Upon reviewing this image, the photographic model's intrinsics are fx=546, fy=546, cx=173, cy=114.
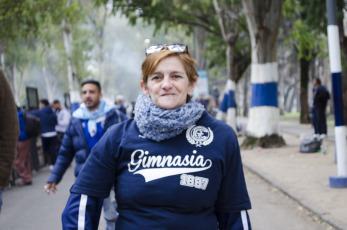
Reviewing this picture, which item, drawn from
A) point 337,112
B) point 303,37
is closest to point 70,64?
point 303,37

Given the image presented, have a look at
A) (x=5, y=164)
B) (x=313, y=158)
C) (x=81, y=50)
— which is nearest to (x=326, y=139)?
(x=313, y=158)

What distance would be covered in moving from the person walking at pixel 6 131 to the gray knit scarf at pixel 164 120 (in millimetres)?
1162

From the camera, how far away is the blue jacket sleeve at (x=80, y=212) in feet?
7.84

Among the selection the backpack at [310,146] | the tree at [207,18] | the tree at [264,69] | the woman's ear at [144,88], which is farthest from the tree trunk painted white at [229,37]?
the woman's ear at [144,88]

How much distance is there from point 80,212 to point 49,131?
490 inches

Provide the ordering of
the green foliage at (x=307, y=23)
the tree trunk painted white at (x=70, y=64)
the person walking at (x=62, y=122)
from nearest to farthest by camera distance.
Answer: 1. the person walking at (x=62, y=122)
2. the green foliage at (x=307, y=23)
3. the tree trunk painted white at (x=70, y=64)

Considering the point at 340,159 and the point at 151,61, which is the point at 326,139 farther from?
the point at 151,61

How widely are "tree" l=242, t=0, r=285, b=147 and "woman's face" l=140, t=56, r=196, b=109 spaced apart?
12.9m

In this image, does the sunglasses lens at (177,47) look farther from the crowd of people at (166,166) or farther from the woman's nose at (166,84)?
the woman's nose at (166,84)

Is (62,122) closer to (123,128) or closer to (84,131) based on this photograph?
(84,131)

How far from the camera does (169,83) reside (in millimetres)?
2416

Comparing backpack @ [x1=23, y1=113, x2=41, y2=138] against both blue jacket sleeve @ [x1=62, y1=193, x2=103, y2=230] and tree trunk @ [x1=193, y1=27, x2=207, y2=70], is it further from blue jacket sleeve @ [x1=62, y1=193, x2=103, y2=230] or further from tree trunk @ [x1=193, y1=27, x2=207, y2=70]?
tree trunk @ [x1=193, y1=27, x2=207, y2=70]

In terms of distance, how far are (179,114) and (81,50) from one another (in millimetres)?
35148

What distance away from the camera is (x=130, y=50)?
114 meters
